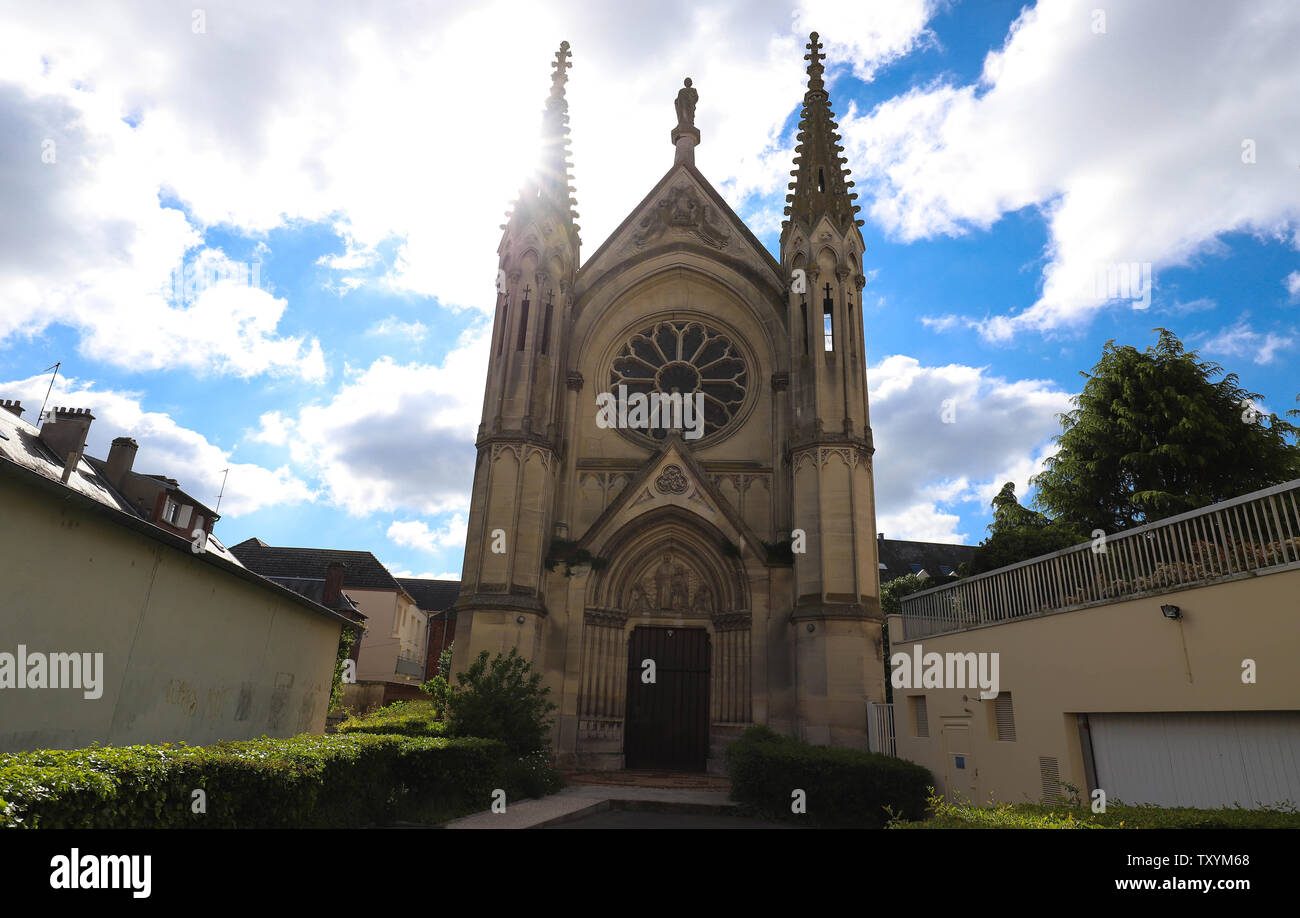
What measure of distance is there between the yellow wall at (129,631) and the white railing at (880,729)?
1179 centimetres

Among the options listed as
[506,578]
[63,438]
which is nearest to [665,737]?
[506,578]

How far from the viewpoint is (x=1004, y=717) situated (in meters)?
10.8

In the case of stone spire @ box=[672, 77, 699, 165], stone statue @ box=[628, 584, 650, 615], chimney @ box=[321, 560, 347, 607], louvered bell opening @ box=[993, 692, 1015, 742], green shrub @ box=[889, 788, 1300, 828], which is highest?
stone spire @ box=[672, 77, 699, 165]

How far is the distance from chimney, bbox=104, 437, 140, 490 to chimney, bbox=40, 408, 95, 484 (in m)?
2.96

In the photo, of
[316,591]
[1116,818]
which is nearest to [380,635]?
[316,591]

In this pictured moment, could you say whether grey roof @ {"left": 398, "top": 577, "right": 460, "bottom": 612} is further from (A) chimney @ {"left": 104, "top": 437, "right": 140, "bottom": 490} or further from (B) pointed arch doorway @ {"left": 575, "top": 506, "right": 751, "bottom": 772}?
(B) pointed arch doorway @ {"left": 575, "top": 506, "right": 751, "bottom": 772}

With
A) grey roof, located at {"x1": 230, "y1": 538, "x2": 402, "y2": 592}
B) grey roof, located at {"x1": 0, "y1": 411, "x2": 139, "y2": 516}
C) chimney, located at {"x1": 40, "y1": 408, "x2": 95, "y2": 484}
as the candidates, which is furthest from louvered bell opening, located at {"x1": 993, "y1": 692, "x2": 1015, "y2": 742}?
grey roof, located at {"x1": 230, "y1": 538, "x2": 402, "y2": 592}

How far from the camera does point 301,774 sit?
7.36 m

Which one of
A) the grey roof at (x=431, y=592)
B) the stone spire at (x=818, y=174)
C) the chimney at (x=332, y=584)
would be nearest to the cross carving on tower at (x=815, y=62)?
the stone spire at (x=818, y=174)

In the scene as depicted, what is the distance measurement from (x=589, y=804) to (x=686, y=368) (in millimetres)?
12531

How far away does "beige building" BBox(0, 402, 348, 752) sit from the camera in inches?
318

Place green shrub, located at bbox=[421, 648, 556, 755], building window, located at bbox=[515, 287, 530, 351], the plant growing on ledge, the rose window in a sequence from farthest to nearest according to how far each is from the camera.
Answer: the rose window, building window, located at bbox=[515, 287, 530, 351], the plant growing on ledge, green shrub, located at bbox=[421, 648, 556, 755]

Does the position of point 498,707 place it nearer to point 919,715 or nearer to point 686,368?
point 919,715

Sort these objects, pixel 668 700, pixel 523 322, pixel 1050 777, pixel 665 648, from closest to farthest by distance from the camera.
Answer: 1. pixel 1050 777
2. pixel 668 700
3. pixel 665 648
4. pixel 523 322
